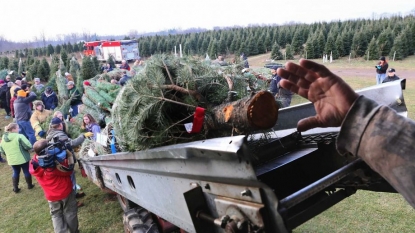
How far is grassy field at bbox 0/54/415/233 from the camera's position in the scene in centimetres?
458

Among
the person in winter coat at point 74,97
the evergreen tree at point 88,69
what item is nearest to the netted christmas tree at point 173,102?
the person in winter coat at point 74,97

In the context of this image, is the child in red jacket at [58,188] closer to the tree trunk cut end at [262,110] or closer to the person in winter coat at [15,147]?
the person in winter coat at [15,147]

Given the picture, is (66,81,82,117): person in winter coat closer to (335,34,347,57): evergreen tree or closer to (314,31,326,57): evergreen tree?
(314,31,326,57): evergreen tree

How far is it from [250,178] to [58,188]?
4.24 meters

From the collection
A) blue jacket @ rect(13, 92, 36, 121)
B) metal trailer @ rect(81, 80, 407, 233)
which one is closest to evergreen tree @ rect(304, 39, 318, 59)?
blue jacket @ rect(13, 92, 36, 121)

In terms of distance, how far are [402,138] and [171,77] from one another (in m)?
2.08

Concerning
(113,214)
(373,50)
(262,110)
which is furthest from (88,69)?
(373,50)

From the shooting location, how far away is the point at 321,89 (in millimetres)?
1608

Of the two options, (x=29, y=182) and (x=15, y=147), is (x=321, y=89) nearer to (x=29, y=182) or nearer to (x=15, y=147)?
(x=15, y=147)

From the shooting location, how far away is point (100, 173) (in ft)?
15.7

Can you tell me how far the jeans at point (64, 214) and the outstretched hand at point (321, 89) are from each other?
456cm

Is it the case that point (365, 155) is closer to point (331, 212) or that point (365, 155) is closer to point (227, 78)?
point (227, 78)

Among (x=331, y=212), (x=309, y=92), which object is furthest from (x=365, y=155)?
(x=331, y=212)

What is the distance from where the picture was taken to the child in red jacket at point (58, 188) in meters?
4.88
